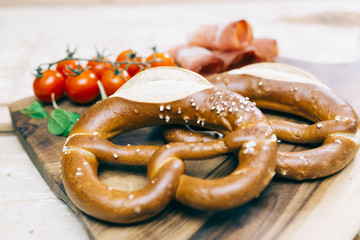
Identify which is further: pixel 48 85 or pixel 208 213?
pixel 48 85

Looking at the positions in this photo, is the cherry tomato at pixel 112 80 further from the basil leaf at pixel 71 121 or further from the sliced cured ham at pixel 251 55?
the sliced cured ham at pixel 251 55

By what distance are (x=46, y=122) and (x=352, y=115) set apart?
221 centimetres

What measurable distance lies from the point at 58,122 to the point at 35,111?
351mm

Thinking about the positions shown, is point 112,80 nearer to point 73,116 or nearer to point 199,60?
point 73,116

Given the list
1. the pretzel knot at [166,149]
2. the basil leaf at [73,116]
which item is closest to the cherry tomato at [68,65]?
the basil leaf at [73,116]

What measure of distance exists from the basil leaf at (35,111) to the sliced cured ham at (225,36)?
1748mm

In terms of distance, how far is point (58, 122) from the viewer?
264 cm

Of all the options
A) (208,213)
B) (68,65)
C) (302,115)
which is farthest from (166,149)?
(68,65)

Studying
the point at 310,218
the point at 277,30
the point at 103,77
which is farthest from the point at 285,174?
the point at 277,30

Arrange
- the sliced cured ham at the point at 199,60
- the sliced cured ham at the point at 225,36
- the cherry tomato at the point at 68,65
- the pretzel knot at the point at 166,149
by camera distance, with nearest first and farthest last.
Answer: the pretzel knot at the point at 166,149
the cherry tomato at the point at 68,65
the sliced cured ham at the point at 199,60
the sliced cured ham at the point at 225,36

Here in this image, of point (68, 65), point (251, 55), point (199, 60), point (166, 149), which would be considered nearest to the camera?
point (166, 149)

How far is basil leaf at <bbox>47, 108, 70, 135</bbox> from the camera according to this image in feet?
8.52

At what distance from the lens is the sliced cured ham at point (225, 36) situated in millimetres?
3484

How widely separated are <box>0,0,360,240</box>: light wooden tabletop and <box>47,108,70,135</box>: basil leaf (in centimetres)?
30
